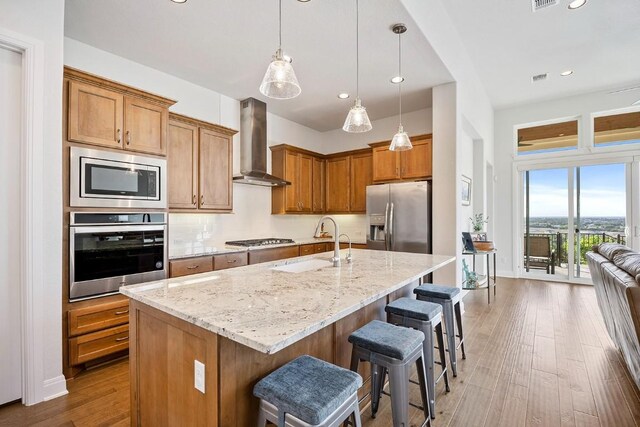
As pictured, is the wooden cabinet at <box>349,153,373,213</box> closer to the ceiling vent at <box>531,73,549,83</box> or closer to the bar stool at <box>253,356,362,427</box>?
the ceiling vent at <box>531,73,549,83</box>

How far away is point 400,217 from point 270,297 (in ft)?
10.6

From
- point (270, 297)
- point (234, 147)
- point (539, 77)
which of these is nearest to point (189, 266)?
point (234, 147)

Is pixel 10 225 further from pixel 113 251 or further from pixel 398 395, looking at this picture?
pixel 398 395

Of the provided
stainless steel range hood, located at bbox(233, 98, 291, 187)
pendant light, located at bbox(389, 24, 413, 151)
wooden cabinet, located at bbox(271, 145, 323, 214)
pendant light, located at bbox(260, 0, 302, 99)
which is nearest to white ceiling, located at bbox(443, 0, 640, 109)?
pendant light, located at bbox(389, 24, 413, 151)

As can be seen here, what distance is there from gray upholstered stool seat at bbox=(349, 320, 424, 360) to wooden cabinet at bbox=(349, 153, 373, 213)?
367cm

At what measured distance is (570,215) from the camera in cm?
585

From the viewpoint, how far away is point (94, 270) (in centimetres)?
261

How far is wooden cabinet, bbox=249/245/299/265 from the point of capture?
4029 mm

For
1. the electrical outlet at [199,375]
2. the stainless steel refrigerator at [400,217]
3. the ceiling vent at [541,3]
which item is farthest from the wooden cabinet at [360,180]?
the electrical outlet at [199,375]

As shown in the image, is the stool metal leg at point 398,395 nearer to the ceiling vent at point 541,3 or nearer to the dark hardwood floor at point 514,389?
the dark hardwood floor at point 514,389

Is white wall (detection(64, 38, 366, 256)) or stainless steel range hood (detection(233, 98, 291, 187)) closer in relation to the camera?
white wall (detection(64, 38, 366, 256))

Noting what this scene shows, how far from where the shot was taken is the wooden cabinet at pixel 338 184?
5.59 meters

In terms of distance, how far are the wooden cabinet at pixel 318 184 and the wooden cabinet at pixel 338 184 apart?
10 centimetres

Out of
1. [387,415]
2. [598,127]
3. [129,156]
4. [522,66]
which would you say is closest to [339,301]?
[387,415]
